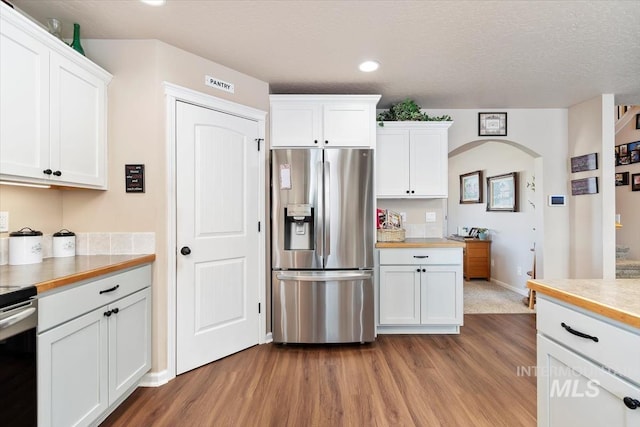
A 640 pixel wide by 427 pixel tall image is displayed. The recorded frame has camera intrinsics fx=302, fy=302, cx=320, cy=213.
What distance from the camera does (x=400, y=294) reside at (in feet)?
9.64

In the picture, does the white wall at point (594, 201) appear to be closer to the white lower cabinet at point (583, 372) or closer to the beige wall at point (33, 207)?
the white lower cabinet at point (583, 372)

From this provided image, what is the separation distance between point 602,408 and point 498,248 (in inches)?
186

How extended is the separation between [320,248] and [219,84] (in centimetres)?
162

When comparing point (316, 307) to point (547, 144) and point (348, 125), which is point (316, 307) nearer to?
point (348, 125)

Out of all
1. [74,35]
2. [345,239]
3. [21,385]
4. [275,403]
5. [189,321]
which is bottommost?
[275,403]

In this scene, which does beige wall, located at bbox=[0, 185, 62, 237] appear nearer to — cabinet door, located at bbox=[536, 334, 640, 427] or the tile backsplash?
the tile backsplash

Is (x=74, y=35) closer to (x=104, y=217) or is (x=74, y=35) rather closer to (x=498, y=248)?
(x=104, y=217)

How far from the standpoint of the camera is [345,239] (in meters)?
2.66

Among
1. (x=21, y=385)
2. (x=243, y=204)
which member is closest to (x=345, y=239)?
(x=243, y=204)

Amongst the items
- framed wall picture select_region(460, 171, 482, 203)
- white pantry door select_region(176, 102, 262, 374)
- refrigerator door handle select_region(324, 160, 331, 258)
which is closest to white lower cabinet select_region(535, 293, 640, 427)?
refrigerator door handle select_region(324, 160, 331, 258)

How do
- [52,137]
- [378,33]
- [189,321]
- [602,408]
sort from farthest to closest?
1. [189,321]
2. [378,33]
3. [52,137]
4. [602,408]

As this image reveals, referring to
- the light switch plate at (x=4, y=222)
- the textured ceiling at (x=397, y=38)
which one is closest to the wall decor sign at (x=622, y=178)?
the textured ceiling at (x=397, y=38)

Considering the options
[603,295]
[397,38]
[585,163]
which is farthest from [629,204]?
[603,295]

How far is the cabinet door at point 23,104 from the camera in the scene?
145 cm
